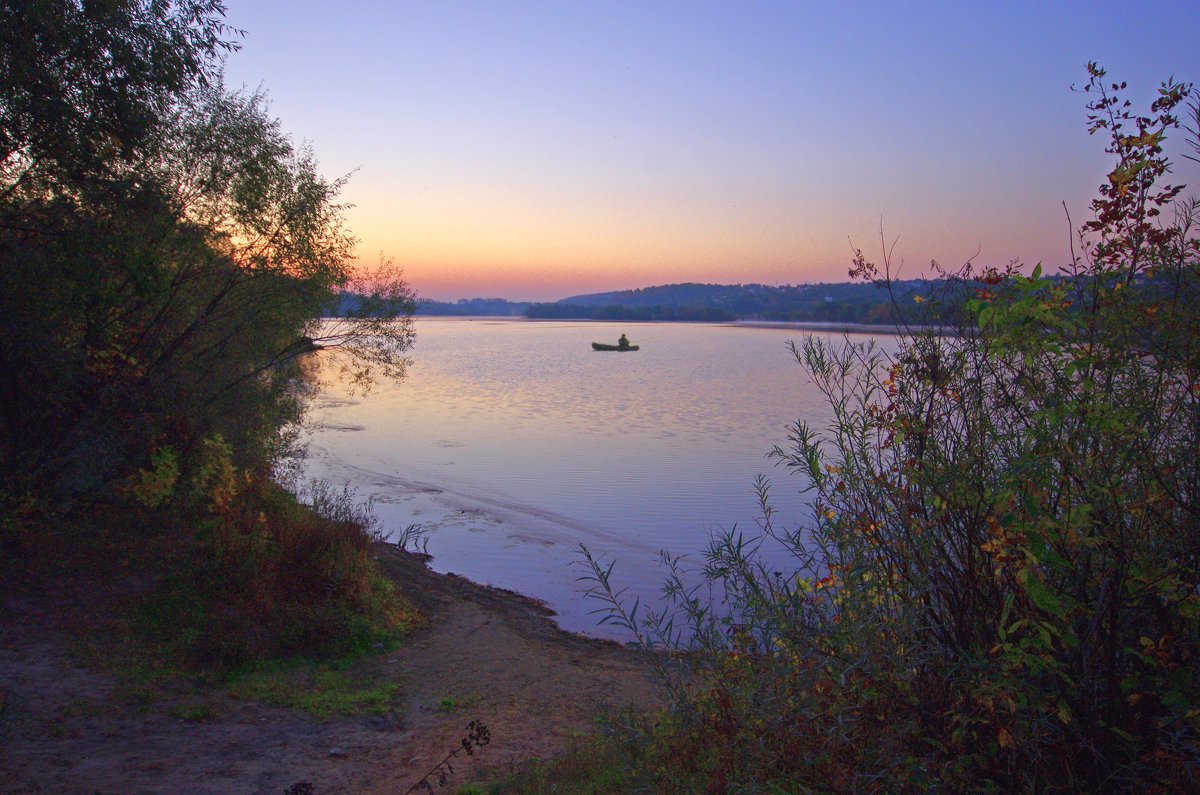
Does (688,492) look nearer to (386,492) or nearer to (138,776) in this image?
(386,492)

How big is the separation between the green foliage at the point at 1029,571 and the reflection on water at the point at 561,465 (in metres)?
5.48

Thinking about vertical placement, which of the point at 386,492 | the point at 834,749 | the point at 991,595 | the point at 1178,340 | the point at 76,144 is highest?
the point at 76,144

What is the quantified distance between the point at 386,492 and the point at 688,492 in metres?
8.20

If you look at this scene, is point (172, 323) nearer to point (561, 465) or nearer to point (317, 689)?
point (317, 689)

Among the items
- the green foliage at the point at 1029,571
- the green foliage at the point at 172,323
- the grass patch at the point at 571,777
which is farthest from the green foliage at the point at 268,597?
the green foliage at the point at 1029,571

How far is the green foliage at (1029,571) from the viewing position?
297 cm

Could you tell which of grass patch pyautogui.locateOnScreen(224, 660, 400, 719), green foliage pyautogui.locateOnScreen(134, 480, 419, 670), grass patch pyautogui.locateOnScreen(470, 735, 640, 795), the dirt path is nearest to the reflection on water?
the dirt path

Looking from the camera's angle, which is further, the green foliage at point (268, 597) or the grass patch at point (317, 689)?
the green foliage at point (268, 597)

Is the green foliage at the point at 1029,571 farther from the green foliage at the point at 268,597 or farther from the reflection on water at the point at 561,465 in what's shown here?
the green foliage at the point at 268,597

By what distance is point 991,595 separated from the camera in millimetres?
3568

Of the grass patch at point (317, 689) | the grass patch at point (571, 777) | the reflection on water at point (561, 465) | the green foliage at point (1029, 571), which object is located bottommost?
the reflection on water at point (561, 465)

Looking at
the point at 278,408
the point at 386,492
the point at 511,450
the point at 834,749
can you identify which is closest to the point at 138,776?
the point at 834,749

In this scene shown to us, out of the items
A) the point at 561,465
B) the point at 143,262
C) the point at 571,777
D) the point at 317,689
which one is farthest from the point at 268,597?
the point at 561,465

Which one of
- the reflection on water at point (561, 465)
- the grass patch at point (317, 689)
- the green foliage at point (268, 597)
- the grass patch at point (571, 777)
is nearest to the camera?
the grass patch at point (571, 777)
